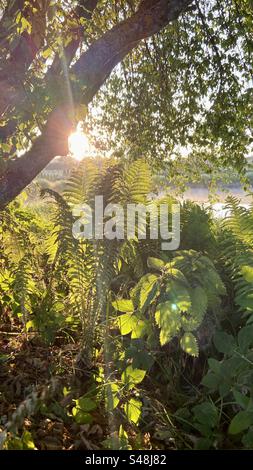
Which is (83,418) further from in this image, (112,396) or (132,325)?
(132,325)

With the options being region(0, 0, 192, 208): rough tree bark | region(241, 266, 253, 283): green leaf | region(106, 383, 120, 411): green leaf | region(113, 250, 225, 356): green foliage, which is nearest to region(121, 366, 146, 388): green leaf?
region(106, 383, 120, 411): green leaf

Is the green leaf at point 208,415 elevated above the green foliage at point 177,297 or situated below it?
below

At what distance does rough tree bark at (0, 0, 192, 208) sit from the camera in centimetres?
285

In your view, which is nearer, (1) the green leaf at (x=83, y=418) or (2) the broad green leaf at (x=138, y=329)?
(1) the green leaf at (x=83, y=418)

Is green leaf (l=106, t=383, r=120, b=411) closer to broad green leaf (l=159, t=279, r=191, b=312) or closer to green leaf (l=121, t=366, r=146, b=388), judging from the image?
green leaf (l=121, t=366, r=146, b=388)

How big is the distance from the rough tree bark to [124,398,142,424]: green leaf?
5.15 ft

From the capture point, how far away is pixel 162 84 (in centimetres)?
634

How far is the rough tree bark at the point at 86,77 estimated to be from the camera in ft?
9.36

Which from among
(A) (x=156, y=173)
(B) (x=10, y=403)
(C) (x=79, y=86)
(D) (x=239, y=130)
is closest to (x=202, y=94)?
(D) (x=239, y=130)

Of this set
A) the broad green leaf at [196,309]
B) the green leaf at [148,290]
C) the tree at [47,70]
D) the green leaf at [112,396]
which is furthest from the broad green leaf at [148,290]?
the tree at [47,70]

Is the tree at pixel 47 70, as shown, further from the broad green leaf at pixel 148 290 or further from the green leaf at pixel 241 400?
the green leaf at pixel 241 400

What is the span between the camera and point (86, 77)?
121 inches

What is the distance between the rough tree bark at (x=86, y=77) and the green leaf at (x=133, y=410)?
157 cm

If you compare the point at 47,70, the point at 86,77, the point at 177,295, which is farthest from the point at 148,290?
the point at 47,70
